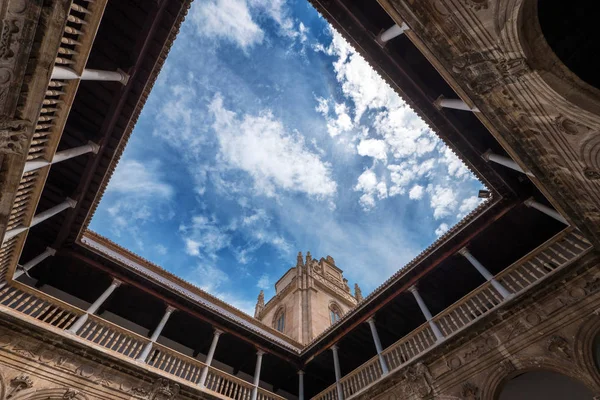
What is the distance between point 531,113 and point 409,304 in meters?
9.24

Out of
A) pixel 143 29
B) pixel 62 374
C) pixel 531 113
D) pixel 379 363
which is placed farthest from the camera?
pixel 379 363

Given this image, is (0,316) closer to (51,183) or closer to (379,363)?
(51,183)

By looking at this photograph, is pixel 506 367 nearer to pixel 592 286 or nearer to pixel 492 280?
pixel 492 280

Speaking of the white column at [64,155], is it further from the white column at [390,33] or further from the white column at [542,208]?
the white column at [542,208]

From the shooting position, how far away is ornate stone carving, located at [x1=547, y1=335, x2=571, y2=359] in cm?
741

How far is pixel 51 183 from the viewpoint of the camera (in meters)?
9.98

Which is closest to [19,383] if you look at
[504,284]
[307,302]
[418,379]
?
[418,379]

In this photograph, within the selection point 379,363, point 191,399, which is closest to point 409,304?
point 379,363

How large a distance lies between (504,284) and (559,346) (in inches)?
111

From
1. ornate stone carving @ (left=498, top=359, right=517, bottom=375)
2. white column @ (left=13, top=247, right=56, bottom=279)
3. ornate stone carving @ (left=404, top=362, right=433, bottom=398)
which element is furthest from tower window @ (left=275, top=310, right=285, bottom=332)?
ornate stone carving @ (left=498, top=359, right=517, bottom=375)

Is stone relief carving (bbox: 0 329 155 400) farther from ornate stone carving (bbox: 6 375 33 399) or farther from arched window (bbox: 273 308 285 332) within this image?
arched window (bbox: 273 308 285 332)

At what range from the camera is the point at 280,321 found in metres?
25.5

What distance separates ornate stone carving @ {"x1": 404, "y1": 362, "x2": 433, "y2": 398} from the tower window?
52.0 ft

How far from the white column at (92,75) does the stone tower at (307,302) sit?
58.8 ft
